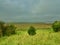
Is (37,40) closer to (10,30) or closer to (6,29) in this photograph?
(10,30)

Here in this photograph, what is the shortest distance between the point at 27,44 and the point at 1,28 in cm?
3789

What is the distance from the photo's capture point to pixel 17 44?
75.0ft

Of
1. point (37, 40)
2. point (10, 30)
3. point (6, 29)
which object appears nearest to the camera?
point (37, 40)

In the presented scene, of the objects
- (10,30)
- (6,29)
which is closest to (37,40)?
(10,30)

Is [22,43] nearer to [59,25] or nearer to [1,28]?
[59,25]

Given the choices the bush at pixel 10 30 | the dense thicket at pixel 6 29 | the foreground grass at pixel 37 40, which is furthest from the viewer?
the dense thicket at pixel 6 29

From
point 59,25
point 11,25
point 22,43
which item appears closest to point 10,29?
point 11,25

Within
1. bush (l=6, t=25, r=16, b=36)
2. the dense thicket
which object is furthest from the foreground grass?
the dense thicket

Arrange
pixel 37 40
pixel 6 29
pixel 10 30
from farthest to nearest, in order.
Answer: pixel 6 29 → pixel 10 30 → pixel 37 40

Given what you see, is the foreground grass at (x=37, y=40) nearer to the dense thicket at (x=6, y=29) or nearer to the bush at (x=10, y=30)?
the bush at (x=10, y=30)

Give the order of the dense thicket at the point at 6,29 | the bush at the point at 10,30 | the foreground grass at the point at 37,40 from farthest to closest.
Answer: the dense thicket at the point at 6,29
the bush at the point at 10,30
the foreground grass at the point at 37,40

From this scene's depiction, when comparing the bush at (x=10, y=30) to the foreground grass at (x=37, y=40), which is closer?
the foreground grass at (x=37, y=40)

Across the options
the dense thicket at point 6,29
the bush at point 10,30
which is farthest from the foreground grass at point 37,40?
the dense thicket at point 6,29

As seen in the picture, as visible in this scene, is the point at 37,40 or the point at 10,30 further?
the point at 10,30
